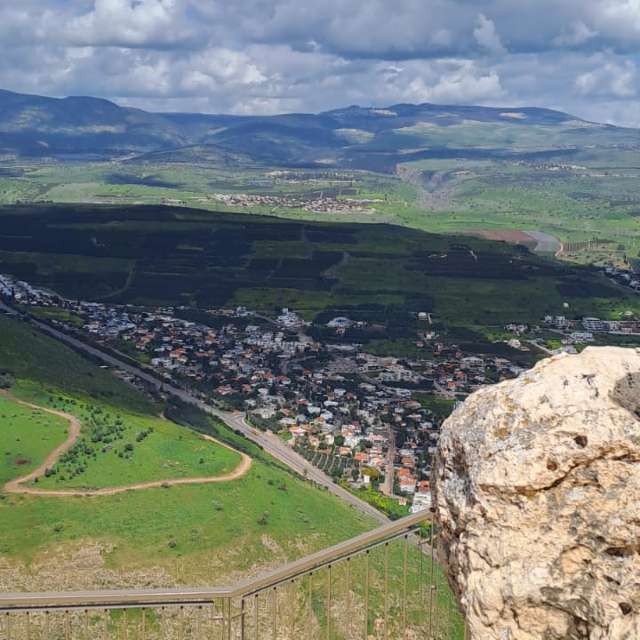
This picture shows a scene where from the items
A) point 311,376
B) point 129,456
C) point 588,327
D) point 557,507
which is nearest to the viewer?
point 557,507

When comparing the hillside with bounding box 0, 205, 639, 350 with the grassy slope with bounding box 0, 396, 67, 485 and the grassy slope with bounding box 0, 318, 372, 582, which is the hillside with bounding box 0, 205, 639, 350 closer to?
the grassy slope with bounding box 0, 396, 67, 485

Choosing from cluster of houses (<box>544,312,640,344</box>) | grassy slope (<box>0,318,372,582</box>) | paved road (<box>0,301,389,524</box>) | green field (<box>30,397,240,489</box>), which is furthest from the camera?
cluster of houses (<box>544,312,640,344</box>)

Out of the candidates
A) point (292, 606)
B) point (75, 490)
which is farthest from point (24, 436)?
point (292, 606)

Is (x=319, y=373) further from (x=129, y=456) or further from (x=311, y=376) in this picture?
(x=129, y=456)

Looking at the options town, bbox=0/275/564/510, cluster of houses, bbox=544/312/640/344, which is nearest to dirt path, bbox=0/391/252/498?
town, bbox=0/275/564/510

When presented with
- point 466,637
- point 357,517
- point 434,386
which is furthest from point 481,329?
point 466,637

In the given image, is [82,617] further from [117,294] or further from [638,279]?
[638,279]
